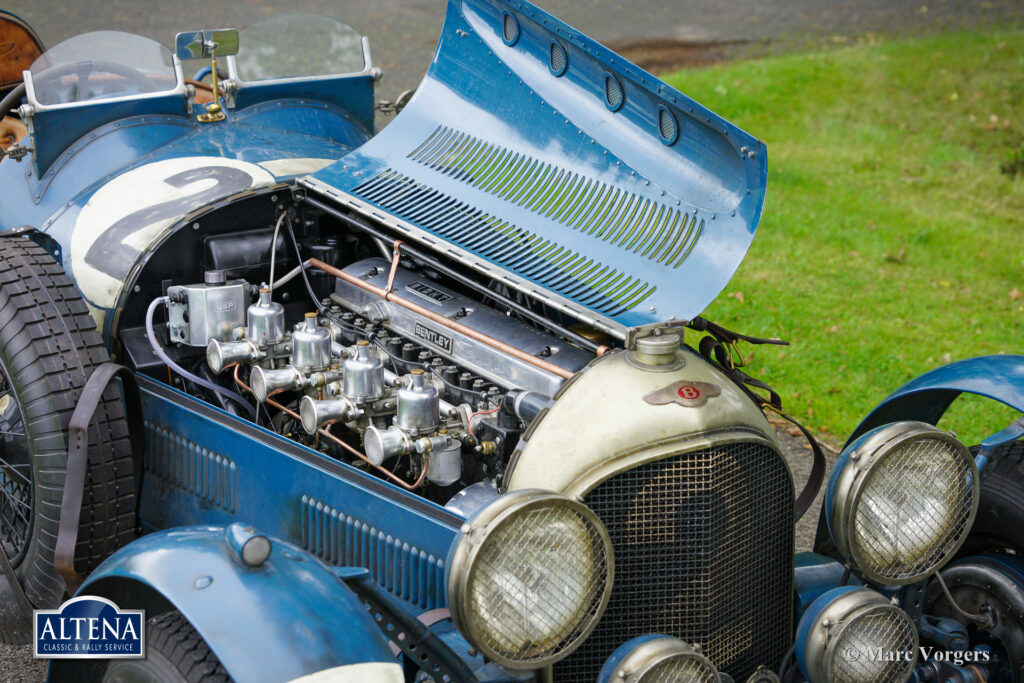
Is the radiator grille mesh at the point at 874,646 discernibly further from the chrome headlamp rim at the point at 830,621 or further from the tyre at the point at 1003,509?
the tyre at the point at 1003,509

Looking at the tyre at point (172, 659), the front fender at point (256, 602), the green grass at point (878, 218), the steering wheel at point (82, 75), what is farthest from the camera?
the green grass at point (878, 218)

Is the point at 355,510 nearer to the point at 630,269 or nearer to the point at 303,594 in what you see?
the point at 303,594

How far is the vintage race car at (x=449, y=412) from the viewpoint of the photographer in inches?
94.1

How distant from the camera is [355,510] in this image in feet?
9.36

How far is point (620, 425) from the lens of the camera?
258 centimetres

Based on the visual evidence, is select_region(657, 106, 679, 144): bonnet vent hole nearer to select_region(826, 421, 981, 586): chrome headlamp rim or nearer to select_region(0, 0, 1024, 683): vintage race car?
select_region(0, 0, 1024, 683): vintage race car

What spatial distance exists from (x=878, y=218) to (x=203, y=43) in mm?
5620

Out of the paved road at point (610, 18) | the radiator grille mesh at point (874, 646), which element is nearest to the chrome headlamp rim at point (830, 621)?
the radiator grille mesh at point (874, 646)

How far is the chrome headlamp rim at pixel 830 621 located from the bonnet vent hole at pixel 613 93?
155 centimetres

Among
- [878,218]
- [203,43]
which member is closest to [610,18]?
[878,218]

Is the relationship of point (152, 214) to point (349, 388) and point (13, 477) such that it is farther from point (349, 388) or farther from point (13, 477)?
point (349, 388)

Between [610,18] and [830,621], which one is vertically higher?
[830,621]

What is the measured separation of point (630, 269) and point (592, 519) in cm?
94

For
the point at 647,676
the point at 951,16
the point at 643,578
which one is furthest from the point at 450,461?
the point at 951,16
